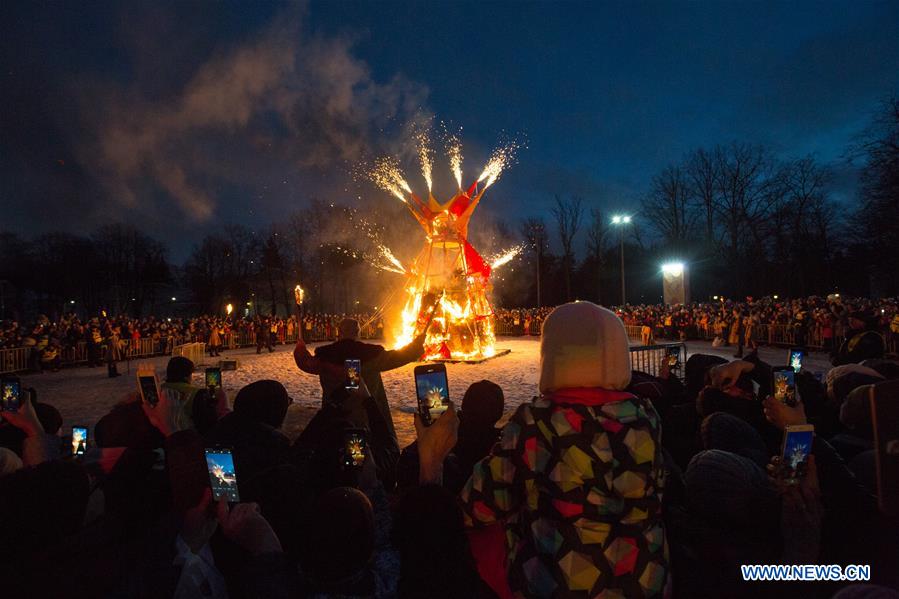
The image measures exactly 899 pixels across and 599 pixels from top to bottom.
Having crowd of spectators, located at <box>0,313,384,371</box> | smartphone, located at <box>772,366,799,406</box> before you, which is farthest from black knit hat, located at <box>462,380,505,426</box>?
crowd of spectators, located at <box>0,313,384,371</box>

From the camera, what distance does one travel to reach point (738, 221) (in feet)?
144

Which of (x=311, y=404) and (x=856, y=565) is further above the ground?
(x=856, y=565)

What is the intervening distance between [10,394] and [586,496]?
4521 millimetres

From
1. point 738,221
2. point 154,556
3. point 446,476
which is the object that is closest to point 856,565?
point 446,476

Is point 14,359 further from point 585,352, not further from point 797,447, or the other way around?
point 797,447

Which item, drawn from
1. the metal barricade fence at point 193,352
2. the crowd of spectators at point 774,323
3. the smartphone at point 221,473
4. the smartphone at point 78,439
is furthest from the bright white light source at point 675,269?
the smartphone at point 221,473

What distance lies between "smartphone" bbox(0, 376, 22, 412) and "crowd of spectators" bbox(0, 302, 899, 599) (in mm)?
1635

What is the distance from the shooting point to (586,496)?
165cm

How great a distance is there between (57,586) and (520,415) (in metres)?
1.72

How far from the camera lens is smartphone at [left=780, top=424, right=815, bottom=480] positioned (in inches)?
84.1

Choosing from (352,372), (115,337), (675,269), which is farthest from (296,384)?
(675,269)

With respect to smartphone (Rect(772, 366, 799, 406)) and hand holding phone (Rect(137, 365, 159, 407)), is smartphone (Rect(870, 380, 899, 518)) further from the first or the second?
hand holding phone (Rect(137, 365, 159, 407))

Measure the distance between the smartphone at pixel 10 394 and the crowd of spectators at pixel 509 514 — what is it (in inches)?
64.4

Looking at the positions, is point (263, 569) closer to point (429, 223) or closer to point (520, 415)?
point (520, 415)
